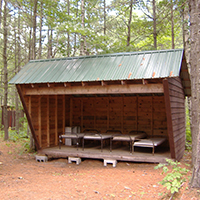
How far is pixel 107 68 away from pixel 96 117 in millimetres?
3735

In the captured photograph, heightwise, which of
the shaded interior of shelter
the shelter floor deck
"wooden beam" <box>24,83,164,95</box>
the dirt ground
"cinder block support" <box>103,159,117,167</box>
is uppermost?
"wooden beam" <box>24,83,164,95</box>

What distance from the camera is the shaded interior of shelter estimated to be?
845 cm

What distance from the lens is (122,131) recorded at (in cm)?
980

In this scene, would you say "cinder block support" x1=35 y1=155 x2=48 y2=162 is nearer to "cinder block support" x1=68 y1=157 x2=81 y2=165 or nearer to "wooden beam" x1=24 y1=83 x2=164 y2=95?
"cinder block support" x1=68 y1=157 x2=81 y2=165

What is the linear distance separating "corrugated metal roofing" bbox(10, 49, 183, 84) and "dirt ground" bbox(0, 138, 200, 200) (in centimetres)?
282

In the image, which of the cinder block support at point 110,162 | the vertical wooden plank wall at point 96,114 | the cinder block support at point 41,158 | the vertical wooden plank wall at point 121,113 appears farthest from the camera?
the vertical wooden plank wall at point 121,113

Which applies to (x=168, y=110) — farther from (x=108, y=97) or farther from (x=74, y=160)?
(x=108, y=97)

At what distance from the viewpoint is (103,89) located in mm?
6906

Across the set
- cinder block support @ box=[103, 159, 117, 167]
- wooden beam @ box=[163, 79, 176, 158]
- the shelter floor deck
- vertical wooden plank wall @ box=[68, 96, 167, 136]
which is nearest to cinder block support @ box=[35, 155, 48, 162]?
the shelter floor deck

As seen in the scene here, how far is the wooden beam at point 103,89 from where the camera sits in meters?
6.34

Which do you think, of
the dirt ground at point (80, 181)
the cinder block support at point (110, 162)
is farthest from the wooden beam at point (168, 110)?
the cinder block support at point (110, 162)

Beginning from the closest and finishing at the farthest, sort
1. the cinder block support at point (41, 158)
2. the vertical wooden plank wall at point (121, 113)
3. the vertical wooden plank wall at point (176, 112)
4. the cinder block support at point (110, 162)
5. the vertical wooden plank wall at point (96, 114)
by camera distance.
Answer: the vertical wooden plank wall at point (176, 112)
the cinder block support at point (110, 162)
the cinder block support at point (41, 158)
the vertical wooden plank wall at point (96, 114)
the vertical wooden plank wall at point (121, 113)

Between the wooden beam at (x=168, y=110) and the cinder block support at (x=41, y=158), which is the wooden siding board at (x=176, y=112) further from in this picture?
the cinder block support at (x=41, y=158)

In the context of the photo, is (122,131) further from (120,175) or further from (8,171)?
(8,171)
